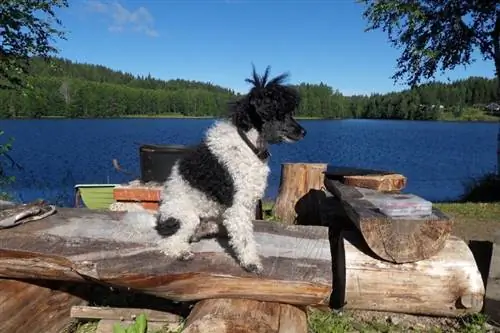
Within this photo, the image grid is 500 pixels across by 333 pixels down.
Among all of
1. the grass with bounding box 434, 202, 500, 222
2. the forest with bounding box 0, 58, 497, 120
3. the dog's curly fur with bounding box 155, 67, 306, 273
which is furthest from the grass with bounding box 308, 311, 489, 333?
the forest with bounding box 0, 58, 497, 120

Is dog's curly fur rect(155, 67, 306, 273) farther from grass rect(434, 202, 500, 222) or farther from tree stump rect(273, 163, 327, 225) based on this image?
grass rect(434, 202, 500, 222)

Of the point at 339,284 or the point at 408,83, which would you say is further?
the point at 408,83

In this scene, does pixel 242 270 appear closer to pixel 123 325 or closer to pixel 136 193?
pixel 123 325

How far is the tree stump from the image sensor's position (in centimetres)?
755

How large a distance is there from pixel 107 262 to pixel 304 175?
4.58 metres

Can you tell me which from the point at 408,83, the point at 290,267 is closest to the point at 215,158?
the point at 290,267

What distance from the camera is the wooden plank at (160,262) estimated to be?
3371 millimetres

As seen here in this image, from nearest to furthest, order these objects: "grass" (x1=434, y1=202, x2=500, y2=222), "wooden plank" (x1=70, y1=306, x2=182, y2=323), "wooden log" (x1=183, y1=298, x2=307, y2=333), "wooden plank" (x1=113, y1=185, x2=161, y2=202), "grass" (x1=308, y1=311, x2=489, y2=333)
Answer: "wooden log" (x1=183, y1=298, x2=307, y2=333), "grass" (x1=308, y1=311, x2=489, y2=333), "wooden plank" (x1=70, y1=306, x2=182, y2=323), "wooden plank" (x1=113, y1=185, x2=161, y2=202), "grass" (x1=434, y1=202, x2=500, y2=222)

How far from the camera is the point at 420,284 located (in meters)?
4.15

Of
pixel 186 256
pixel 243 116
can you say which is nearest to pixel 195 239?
pixel 186 256

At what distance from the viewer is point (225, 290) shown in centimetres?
340

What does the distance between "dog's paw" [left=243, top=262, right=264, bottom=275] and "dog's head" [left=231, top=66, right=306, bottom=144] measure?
1.02 metres

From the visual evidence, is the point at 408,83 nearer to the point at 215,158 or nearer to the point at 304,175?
the point at 304,175

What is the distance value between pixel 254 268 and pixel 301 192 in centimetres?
428
